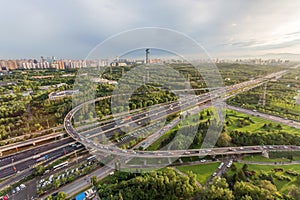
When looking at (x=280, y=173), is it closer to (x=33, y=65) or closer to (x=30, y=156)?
(x=30, y=156)

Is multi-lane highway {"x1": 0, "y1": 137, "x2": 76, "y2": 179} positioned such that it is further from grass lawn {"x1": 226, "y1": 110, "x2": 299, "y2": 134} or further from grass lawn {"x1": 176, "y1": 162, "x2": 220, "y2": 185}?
grass lawn {"x1": 226, "y1": 110, "x2": 299, "y2": 134}

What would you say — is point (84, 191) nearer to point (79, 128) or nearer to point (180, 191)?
point (180, 191)

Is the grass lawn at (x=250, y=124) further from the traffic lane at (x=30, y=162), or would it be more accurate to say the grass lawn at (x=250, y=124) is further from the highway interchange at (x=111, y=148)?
the traffic lane at (x=30, y=162)

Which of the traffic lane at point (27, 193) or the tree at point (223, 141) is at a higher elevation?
the tree at point (223, 141)

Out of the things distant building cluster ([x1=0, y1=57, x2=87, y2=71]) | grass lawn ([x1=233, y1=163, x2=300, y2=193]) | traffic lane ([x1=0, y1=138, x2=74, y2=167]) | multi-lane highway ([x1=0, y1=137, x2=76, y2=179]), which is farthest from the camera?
distant building cluster ([x1=0, y1=57, x2=87, y2=71])

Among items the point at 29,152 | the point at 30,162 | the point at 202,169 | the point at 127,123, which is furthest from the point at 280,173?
the point at 29,152

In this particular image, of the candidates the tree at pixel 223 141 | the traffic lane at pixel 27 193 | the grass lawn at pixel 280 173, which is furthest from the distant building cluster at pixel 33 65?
the grass lawn at pixel 280 173

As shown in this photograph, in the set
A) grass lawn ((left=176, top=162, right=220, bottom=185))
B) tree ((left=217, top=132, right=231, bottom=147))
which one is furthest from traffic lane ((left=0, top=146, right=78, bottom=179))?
tree ((left=217, top=132, right=231, bottom=147))

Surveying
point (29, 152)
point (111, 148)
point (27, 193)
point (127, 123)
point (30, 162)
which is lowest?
point (27, 193)

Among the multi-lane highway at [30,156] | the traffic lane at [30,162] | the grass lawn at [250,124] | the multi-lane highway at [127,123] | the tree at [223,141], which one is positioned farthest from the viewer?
the grass lawn at [250,124]
